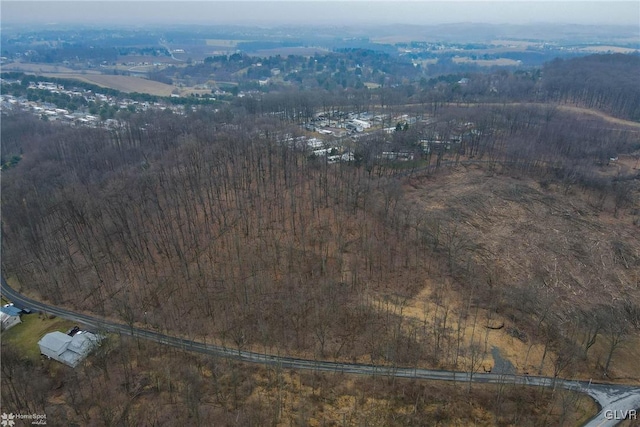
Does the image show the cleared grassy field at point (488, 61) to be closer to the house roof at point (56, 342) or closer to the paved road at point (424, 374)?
the paved road at point (424, 374)

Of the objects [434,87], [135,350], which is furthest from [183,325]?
[434,87]

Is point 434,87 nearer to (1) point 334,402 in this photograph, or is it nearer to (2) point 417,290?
(2) point 417,290

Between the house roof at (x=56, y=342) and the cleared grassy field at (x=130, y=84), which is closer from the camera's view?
the house roof at (x=56, y=342)

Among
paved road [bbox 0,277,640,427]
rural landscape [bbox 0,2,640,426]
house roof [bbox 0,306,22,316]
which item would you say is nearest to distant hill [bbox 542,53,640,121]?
rural landscape [bbox 0,2,640,426]

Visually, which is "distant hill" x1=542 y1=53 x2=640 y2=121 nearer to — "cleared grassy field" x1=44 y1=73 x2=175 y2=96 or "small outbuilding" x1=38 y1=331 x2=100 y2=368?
"small outbuilding" x1=38 y1=331 x2=100 y2=368

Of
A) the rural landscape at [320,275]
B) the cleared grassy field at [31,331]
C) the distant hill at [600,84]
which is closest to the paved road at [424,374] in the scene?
the rural landscape at [320,275]

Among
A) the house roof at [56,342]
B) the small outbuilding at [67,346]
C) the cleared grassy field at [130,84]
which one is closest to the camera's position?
the small outbuilding at [67,346]
